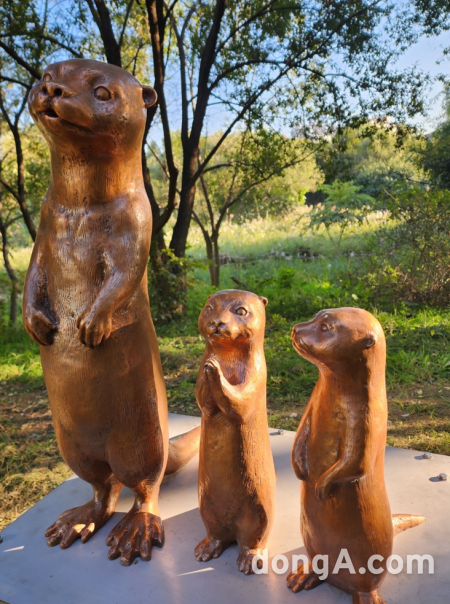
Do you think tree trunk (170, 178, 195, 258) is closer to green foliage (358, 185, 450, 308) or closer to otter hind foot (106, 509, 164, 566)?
green foliage (358, 185, 450, 308)

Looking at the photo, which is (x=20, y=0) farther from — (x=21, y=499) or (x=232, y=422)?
(x=232, y=422)

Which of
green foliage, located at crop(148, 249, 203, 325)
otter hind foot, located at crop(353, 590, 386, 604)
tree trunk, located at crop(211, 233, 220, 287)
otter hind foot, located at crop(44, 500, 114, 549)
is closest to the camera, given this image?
otter hind foot, located at crop(353, 590, 386, 604)

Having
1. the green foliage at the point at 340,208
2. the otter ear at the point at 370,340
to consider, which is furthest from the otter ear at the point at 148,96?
the green foliage at the point at 340,208

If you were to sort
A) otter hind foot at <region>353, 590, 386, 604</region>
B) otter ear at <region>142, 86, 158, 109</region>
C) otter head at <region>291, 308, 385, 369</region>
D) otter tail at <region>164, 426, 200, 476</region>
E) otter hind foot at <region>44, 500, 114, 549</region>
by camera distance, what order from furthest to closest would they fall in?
otter tail at <region>164, 426, 200, 476</region>, otter hind foot at <region>44, 500, 114, 549</region>, otter ear at <region>142, 86, 158, 109</region>, otter hind foot at <region>353, 590, 386, 604</region>, otter head at <region>291, 308, 385, 369</region>

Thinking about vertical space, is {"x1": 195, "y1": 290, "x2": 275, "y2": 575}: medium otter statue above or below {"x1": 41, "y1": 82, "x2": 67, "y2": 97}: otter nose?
below

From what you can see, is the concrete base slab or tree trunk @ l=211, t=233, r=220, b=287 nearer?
the concrete base slab

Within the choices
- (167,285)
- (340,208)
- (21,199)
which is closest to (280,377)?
(167,285)

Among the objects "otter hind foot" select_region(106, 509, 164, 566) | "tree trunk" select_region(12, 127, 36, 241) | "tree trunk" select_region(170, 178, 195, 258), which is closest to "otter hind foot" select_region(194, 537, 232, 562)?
"otter hind foot" select_region(106, 509, 164, 566)

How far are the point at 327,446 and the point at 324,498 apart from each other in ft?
0.49

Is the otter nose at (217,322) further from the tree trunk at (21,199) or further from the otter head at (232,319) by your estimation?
the tree trunk at (21,199)

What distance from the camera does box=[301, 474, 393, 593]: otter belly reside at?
1.39 meters

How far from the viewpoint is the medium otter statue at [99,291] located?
59.5 inches

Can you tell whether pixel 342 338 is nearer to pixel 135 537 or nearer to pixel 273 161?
pixel 135 537

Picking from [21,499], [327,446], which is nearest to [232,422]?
[327,446]
